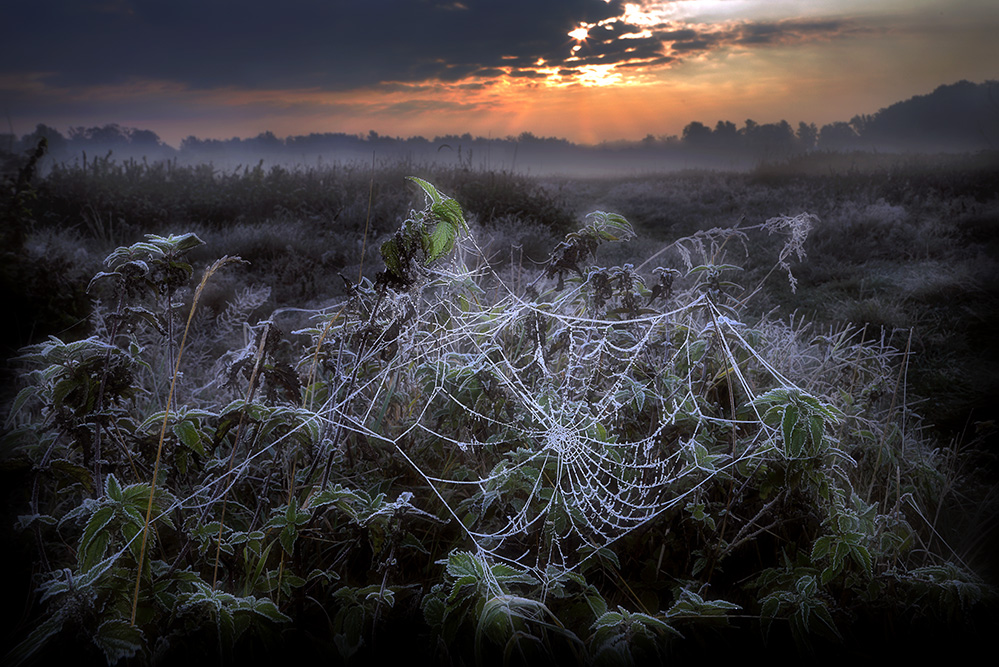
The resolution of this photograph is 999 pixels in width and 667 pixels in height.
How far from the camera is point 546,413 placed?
1.74 metres

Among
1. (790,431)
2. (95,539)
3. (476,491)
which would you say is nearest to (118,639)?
(95,539)

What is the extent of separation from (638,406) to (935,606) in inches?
36.4

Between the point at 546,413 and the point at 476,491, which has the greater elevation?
the point at 546,413

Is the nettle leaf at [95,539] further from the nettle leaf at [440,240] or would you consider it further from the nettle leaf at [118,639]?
the nettle leaf at [440,240]

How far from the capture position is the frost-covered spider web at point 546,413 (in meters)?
1.66

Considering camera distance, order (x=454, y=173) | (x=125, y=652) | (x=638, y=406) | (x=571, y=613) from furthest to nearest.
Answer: (x=454, y=173), (x=638, y=406), (x=571, y=613), (x=125, y=652)

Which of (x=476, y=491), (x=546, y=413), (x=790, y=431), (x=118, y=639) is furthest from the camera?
(x=476, y=491)

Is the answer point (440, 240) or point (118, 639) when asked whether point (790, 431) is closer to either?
point (440, 240)

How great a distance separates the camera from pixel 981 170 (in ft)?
29.7

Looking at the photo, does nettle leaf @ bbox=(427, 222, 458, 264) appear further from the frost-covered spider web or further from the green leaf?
the green leaf

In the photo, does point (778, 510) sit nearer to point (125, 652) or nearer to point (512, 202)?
point (125, 652)

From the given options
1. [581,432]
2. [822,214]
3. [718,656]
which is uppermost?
[822,214]

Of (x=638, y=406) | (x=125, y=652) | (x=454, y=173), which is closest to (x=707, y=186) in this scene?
(x=454, y=173)

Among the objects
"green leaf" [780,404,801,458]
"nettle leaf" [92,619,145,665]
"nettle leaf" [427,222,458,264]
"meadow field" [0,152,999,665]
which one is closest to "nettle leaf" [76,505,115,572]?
"meadow field" [0,152,999,665]
